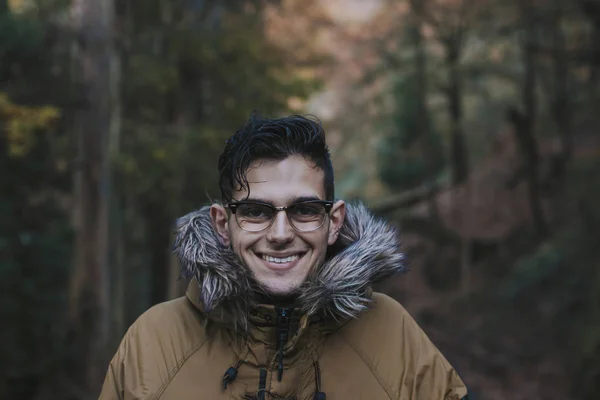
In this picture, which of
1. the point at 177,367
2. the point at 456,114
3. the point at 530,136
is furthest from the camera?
the point at 456,114

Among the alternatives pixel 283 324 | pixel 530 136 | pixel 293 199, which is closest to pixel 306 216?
pixel 293 199

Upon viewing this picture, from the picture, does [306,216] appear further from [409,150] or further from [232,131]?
[409,150]

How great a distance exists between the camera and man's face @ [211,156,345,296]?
269 centimetres

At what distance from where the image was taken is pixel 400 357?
274 cm

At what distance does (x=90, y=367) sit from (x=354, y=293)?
9.15 metres

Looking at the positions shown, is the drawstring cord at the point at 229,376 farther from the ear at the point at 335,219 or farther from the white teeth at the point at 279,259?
the ear at the point at 335,219

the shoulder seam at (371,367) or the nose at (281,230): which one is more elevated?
the nose at (281,230)

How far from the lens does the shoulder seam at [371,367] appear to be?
8.71 ft

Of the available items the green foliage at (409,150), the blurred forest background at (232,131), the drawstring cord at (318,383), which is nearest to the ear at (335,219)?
the drawstring cord at (318,383)

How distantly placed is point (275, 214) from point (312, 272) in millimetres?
272

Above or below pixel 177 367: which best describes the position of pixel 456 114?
above

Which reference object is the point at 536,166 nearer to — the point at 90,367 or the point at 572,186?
the point at 572,186

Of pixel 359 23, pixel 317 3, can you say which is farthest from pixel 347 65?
pixel 317 3

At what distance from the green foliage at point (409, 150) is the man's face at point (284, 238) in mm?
23395
